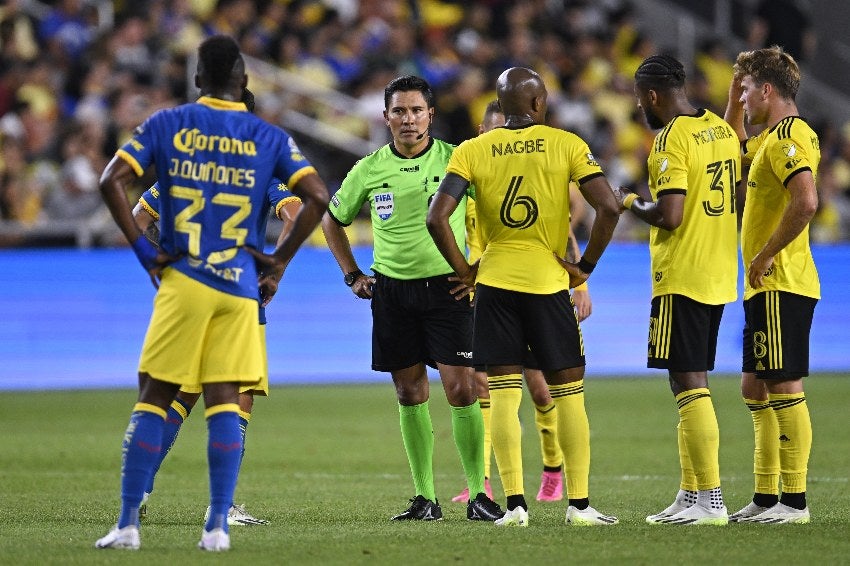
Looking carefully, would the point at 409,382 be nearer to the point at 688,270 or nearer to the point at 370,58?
the point at 688,270

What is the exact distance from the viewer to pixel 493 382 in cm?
728

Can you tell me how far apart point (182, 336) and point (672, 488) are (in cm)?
415

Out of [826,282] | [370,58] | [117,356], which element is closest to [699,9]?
[370,58]

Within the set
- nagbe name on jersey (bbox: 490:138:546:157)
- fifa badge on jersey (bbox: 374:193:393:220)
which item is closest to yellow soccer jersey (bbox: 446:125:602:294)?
nagbe name on jersey (bbox: 490:138:546:157)

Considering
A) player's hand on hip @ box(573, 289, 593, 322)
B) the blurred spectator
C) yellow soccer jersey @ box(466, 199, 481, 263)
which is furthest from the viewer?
the blurred spectator

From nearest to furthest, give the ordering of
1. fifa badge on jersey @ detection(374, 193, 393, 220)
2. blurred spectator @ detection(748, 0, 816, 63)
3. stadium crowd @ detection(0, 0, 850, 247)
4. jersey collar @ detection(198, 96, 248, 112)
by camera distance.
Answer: jersey collar @ detection(198, 96, 248, 112), fifa badge on jersey @ detection(374, 193, 393, 220), stadium crowd @ detection(0, 0, 850, 247), blurred spectator @ detection(748, 0, 816, 63)

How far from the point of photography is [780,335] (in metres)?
7.39

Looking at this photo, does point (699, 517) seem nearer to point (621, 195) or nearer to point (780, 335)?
point (780, 335)

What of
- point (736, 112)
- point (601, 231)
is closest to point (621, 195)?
point (601, 231)

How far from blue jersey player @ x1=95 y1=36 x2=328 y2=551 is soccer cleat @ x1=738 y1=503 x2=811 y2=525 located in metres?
2.80

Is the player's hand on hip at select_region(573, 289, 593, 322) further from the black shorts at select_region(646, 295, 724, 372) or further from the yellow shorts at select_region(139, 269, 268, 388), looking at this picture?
the yellow shorts at select_region(139, 269, 268, 388)

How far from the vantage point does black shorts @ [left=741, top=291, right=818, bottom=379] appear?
24.2 ft

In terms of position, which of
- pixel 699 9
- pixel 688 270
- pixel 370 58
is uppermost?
pixel 699 9

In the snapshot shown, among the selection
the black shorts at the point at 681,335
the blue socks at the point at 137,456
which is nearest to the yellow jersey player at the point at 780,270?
the black shorts at the point at 681,335
